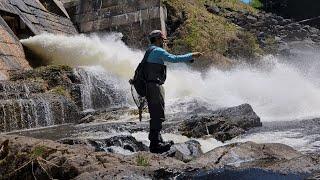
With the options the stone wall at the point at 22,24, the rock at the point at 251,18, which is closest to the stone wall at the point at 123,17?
the stone wall at the point at 22,24

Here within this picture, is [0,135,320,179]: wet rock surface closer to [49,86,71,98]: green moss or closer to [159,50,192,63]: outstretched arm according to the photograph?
[159,50,192,63]: outstretched arm

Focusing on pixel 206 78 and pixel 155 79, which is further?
pixel 206 78

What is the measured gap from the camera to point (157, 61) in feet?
21.4

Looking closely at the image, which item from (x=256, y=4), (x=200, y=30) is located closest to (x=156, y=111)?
(x=200, y=30)

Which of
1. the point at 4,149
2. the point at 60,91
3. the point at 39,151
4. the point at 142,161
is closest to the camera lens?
the point at 142,161

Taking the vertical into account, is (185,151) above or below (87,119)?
above

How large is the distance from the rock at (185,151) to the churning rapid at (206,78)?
26.3 ft

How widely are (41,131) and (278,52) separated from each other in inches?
757

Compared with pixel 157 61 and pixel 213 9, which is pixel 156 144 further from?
pixel 213 9

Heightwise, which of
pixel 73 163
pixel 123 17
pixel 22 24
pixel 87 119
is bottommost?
pixel 87 119

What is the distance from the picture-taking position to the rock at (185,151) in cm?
630

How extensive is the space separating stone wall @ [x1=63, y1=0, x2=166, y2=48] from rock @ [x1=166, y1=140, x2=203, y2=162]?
17489mm

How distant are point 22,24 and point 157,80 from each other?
1526cm

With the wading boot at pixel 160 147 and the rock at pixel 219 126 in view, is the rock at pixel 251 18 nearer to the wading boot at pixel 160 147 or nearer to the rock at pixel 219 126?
the rock at pixel 219 126
